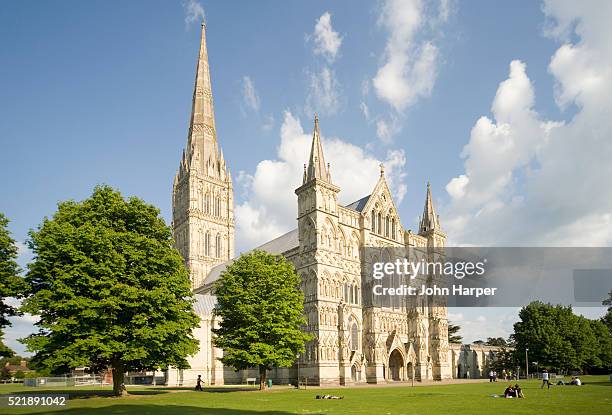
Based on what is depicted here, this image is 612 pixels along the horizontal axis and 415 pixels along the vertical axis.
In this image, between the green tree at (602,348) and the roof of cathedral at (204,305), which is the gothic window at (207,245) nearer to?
the roof of cathedral at (204,305)

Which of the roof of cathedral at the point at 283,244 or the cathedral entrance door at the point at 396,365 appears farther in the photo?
the roof of cathedral at the point at 283,244

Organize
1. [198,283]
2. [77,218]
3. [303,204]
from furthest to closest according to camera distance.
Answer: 1. [198,283]
2. [303,204]
3. [77,218]

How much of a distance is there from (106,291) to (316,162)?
33.1 metres

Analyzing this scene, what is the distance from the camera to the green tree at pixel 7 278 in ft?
119

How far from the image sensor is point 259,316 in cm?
4816

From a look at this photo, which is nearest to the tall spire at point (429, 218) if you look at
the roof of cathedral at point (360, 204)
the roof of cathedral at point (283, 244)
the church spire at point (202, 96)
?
the roof of cathedral at point (360, 204)

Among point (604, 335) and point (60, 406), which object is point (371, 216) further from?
point (604, 335)

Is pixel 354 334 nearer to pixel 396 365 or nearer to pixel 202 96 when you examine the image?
pixel 396 365

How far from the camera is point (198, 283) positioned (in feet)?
322

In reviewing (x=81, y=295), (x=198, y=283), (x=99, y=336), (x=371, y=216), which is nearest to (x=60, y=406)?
(x=99, y=336)

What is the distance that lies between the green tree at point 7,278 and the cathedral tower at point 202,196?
5992cm

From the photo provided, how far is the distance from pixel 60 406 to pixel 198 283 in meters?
68.6

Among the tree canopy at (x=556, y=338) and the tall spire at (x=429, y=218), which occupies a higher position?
the tall spire at (x=429, y=218)

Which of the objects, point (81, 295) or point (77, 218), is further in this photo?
point (77, 218)
